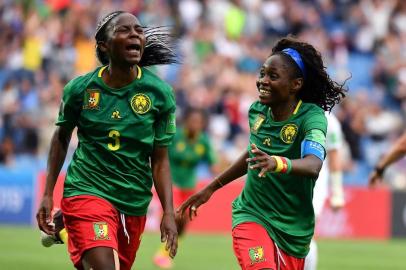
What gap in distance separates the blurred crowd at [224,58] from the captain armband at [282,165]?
47.5 ft

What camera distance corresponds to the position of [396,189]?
69.8 feet

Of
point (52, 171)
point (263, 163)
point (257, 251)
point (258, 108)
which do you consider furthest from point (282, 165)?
point (52, 171)

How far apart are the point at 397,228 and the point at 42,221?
45.8ft

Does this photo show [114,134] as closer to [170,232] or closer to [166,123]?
[166,123]

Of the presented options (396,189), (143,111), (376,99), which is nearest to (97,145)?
(143,111)

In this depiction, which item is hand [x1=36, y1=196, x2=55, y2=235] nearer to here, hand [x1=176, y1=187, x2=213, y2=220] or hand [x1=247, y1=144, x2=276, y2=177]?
hand [x1=176, y1=187, x2=213, y2=220]

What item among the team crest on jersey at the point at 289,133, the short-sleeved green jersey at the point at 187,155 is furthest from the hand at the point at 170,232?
the short-sleeved green jersey at the point at 187,155

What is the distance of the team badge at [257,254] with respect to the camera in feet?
26.5

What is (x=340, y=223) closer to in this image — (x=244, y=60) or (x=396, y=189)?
(x=396, y=189)

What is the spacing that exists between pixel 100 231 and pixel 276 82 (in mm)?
1691

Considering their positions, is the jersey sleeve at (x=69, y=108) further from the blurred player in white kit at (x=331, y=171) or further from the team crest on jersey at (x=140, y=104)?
the blurred player in white kit at (x=331, y=171)

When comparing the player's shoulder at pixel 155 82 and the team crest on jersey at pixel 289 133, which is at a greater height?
the player's shoulder at pixel 155 82

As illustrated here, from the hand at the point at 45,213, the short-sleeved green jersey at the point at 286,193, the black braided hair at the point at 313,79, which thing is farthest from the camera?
the black braided hair at the point at 313,79

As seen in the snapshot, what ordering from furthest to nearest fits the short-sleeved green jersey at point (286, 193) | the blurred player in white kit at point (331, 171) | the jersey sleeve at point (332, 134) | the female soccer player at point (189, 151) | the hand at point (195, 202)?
the female soccer player at point (189, 151) → the jersey sleeve at point (332, 134) → the blurred player in white kit at point (331, 171) → the hand at point (195, 202) → the short-sleeved green jersey at point (286, 193)
